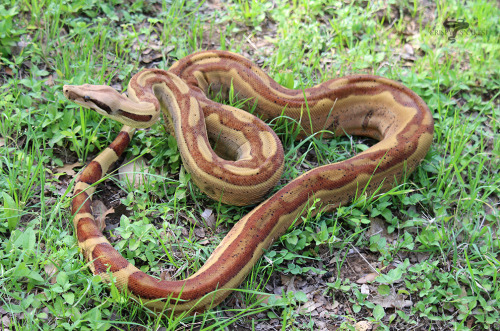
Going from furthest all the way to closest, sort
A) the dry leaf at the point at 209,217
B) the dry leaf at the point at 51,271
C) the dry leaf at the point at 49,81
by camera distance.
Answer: the dry leaf at the point at 49,81, the dry leaf at the point at 209,217, the dry leaf at the point at 51,271

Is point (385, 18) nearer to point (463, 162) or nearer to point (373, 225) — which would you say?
point (463, 162)

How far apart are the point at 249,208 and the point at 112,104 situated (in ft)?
6.18

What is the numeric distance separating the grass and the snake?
0.57 ft

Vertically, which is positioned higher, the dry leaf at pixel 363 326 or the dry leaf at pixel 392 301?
the dry leaf at pixel 392 301

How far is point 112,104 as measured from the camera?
16.1 ft

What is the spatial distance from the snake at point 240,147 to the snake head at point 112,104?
1 cm

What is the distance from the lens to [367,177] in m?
5.02

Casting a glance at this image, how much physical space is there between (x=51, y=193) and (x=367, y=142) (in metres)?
3.99

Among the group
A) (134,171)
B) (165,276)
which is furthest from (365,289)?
(134,171)

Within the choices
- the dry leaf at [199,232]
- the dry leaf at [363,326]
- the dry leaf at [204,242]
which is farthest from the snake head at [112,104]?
the dry leaf at [363,326]

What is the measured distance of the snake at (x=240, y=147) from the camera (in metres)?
3.99

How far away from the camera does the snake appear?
3990 millimetres

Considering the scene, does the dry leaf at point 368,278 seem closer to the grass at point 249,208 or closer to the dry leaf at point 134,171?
the grass at point 249,208

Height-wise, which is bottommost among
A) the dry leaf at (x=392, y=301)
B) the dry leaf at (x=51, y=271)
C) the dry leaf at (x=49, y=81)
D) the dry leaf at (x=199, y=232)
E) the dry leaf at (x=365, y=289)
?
the dry leaf at (x=392, y=301)
